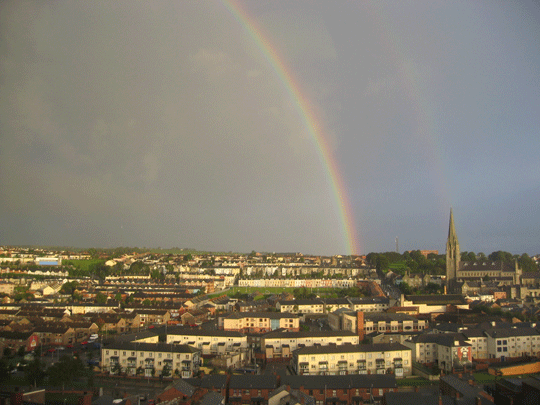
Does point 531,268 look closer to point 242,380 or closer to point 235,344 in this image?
point 235,344

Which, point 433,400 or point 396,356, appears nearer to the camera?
point 433,400

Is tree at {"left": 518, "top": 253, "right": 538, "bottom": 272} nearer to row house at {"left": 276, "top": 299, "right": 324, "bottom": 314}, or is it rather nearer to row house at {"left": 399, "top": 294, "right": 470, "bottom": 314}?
row house at {"left": 399, "top": 294, "right": 470, "bottom": 314}

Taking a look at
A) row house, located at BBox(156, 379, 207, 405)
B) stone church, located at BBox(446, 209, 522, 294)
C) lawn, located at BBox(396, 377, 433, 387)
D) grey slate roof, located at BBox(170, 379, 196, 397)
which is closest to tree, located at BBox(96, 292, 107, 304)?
grey slate roof, located at BBox(170, 379, 196, 397)

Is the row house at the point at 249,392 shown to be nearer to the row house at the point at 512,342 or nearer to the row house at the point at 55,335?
the row house at the point at 512,342

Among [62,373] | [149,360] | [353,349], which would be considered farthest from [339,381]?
[62,373]

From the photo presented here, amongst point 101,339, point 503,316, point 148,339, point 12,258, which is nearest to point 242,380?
point 148,339

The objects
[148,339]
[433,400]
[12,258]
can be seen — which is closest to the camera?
[433,400]
